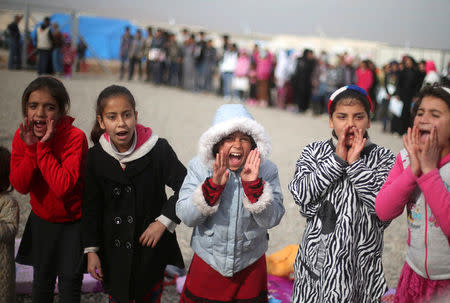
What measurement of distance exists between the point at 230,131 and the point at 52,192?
1.09m

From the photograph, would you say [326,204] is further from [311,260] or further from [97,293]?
[97,293]

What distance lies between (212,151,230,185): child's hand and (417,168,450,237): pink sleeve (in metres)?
0.89

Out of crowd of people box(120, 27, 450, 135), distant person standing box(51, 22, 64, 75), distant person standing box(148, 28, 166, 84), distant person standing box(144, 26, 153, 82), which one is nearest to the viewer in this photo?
crowd of people box(120, 27, 450, 135)

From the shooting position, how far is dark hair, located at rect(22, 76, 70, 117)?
8.73 ft

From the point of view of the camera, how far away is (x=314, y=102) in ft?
49.3

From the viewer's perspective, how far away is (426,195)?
203 centimetres

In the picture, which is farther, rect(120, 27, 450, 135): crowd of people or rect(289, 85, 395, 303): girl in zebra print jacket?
rect(120, 27, 450, 135): crowd of people

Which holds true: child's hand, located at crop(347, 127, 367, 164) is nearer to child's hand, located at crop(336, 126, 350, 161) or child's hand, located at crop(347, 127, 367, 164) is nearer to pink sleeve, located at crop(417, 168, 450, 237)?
child's hand, located at crop(336, 126, 350, 161)

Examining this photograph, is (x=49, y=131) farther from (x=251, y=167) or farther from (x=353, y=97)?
Result: (x=353, y=97)

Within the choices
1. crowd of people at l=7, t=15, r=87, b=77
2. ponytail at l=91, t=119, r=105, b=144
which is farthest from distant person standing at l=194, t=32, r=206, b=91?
ponytail at l=91, t=119, r=105, b=144

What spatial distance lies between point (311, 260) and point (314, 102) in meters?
13.0

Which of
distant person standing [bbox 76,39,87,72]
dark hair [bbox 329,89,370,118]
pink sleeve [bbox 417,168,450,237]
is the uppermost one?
distant person standing [bbox 76,39,87,72]

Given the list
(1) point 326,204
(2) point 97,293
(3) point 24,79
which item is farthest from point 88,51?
(1) point 326,204

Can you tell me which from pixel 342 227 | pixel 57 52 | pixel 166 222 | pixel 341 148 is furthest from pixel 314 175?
pixel 57 52
